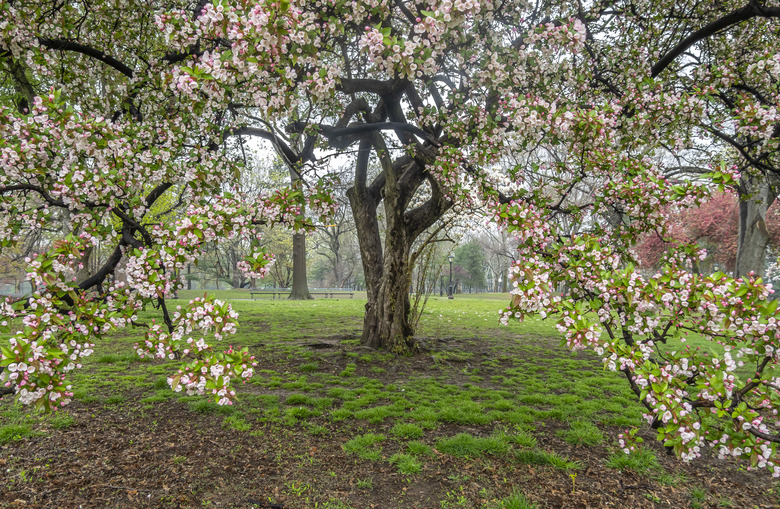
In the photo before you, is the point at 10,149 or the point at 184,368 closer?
the point at 184,368

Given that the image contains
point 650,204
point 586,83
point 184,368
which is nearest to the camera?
point 184,368

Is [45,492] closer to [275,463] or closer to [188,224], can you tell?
[275,463]

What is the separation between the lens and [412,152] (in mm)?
5742

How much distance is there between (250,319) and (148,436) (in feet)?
27.9

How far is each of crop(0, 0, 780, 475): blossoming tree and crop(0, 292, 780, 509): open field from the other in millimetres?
931

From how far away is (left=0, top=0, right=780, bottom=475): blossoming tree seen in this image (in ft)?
7.59

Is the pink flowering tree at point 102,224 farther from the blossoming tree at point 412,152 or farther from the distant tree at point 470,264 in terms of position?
the distant tree at point 470,264

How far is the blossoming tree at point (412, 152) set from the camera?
2.31m

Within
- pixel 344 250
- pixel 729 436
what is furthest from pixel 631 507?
pixel 344 250

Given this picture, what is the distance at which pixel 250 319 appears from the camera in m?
12.2

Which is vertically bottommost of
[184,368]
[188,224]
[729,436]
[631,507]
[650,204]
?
[631,507]

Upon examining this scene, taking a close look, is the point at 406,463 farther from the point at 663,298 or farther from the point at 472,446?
the point at 663,298

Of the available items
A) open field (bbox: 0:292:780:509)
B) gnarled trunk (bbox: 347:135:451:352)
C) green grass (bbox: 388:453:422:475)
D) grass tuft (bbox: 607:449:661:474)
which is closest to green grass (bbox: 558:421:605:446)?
open field (bbox: 0:292:780:509)

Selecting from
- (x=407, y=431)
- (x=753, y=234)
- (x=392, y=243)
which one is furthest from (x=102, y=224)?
(x=753, y=234)
